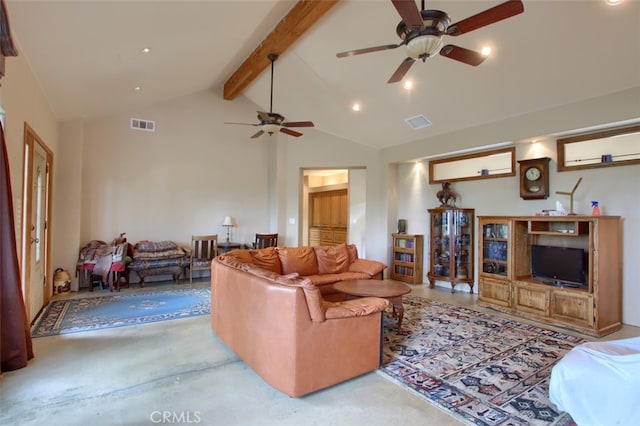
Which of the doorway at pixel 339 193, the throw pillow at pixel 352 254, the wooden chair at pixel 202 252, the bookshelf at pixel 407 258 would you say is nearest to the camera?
the throw pillow at pixel 352 254

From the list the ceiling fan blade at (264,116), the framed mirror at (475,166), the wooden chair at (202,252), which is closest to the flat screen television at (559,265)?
the framed mirror at (475,166)

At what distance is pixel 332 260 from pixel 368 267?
57 centimetres

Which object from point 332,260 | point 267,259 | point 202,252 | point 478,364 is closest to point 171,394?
point 267,259

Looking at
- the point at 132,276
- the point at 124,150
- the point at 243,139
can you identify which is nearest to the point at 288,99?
the point at 243,139

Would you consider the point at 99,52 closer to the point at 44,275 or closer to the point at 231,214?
the point at 44,275

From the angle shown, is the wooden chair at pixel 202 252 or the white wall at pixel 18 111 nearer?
the white wall at pixel 18 111

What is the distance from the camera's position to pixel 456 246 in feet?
19.5

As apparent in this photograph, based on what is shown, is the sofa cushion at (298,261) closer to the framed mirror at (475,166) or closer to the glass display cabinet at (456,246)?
the glass display cabinet at (456,246)

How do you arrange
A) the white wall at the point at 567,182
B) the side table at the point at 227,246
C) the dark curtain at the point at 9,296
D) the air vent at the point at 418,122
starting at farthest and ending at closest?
the side table at the point at 227,246 → the air vent at the point at 418,122 → the white wall at the point at 567,182 → the dark curtain at the point at 9,296

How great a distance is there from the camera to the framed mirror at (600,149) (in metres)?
4.19

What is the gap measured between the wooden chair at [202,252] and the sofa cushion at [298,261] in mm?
2053

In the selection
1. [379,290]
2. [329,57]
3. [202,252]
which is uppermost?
[329,57]

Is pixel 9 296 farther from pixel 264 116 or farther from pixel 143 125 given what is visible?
pixel 143 125

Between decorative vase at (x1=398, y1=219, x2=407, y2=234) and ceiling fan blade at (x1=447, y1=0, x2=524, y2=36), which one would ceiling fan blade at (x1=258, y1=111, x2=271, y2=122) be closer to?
ceiling fan blade at (x1=447, y1=0, x2=524, y2=36)
